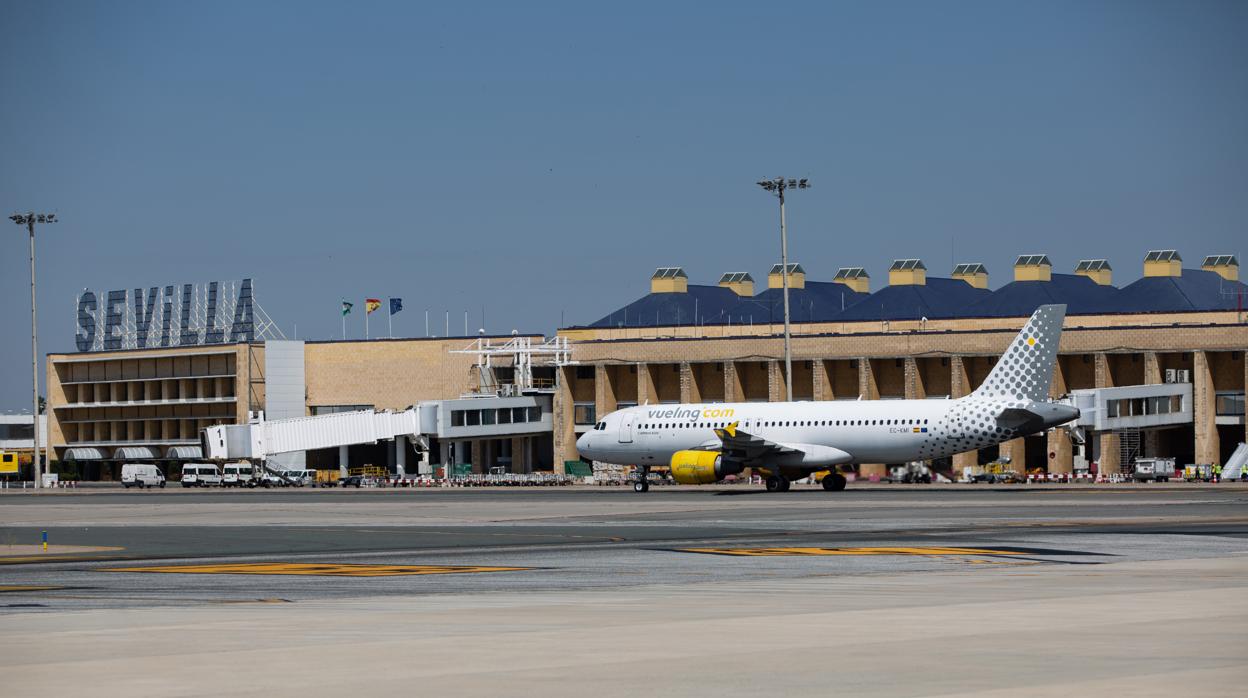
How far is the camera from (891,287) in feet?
452

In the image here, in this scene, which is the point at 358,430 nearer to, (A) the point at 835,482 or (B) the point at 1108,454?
(B) the point at 1108,454

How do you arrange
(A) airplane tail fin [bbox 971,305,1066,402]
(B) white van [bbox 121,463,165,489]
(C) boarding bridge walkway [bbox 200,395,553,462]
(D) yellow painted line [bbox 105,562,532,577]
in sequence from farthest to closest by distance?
(C) boarding bridge walkway [bbox 200,395,553,462]
(B) white van [bbox 121,463,165,489]
(A) airplane tail fin [bbox 971,305,1066,402]
(D) yellow painted line [bbox 105,562,532,577]

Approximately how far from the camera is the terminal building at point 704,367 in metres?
105

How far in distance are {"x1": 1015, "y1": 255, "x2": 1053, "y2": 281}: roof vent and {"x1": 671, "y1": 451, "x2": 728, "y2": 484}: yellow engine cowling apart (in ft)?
187

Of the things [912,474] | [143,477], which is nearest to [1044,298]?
[912,474]

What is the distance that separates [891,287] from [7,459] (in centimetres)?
6757

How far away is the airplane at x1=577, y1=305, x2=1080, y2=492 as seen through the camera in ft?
249

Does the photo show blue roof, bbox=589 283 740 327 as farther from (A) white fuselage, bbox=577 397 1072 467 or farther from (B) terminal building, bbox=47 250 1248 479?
Answer: (A) white fuselage, bbox=577 397 1072 467

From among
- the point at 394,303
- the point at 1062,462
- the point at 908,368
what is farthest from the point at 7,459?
the point at 1062,462

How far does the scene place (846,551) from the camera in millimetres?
33062

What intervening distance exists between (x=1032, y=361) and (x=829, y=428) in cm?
956

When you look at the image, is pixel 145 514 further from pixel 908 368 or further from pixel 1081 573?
pixel 908 368

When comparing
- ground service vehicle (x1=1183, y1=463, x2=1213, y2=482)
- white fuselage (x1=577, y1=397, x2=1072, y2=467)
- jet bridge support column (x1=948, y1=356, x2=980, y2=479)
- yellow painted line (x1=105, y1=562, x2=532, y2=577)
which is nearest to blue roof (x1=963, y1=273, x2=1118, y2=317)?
jet bridge support column (x1=948, y1=356, x2=980, y2=479)

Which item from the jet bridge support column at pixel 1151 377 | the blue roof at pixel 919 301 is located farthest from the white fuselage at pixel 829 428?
the blue roof at pixel 919 301
